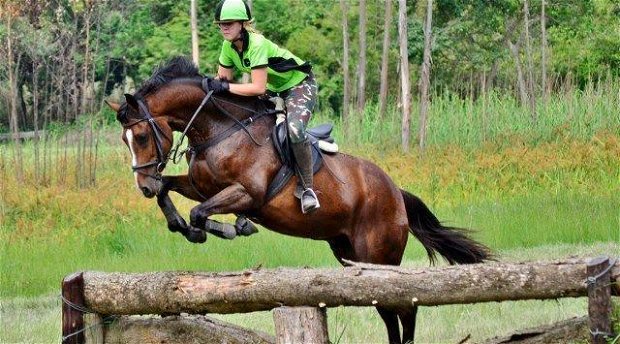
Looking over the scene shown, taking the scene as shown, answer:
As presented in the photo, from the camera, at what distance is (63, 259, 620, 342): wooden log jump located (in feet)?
19.1

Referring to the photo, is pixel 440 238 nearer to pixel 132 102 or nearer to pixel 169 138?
pixel 169 138

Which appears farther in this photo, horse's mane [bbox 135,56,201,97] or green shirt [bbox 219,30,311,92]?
horse's mane [bbox 135,56,201,97]

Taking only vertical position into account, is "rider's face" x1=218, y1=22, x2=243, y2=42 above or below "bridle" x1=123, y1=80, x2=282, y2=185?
above

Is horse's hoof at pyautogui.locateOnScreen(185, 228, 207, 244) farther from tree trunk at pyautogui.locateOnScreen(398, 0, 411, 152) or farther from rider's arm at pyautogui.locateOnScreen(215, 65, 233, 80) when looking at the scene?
tree trunk at pyautogui.locateOnScreen(398, 0, 411, 152)

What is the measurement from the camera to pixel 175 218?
8344mm

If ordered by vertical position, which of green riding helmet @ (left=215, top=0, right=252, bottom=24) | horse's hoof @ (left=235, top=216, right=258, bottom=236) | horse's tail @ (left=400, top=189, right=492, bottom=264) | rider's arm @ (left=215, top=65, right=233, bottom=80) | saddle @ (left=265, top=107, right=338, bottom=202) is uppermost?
green riding helmet @ (left=215, top=0, right=252, bottom=24)

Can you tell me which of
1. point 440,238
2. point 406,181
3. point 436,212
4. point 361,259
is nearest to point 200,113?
point 361,259

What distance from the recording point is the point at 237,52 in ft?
28.3

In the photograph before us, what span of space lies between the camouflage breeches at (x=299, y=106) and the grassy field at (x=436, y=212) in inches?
68.1

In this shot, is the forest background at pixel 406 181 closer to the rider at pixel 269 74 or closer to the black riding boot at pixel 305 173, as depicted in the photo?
the black riding boot at pixel 305 173

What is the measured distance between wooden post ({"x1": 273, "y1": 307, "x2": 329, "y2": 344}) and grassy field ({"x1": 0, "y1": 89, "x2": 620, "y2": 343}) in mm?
2870

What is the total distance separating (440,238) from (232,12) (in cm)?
263

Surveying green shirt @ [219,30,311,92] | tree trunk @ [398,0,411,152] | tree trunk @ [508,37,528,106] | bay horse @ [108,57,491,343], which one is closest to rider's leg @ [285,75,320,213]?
bay horse @ [108,57,491,343]

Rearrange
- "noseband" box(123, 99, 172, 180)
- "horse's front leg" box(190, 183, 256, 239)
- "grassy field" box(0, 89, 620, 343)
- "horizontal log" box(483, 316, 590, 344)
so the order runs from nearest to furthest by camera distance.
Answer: "horizontal log" box(483, 316, 590, 344), "horse's front leg" box(190, 183, 256, 239), "noseband" box(123, 99, 172, 180), "grassy field" box(0, 89, 620, 343)
